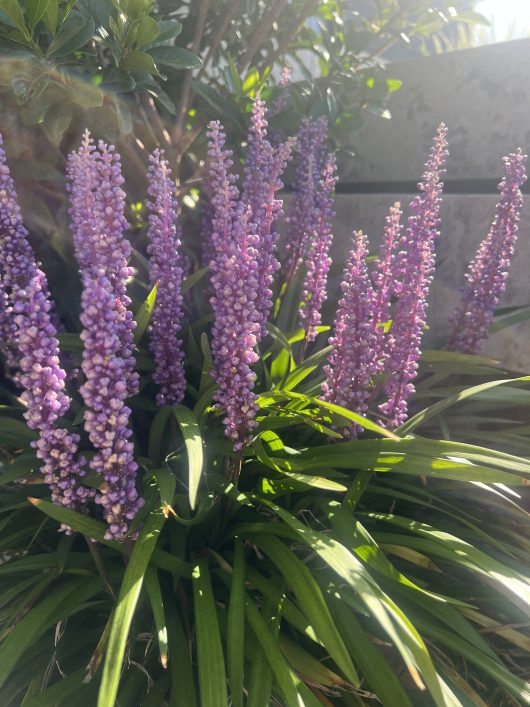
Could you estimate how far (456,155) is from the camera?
129 inches

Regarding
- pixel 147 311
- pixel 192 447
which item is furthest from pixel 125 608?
pixel 147 311

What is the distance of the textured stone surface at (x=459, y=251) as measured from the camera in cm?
265

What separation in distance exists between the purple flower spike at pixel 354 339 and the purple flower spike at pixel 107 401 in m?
0.63

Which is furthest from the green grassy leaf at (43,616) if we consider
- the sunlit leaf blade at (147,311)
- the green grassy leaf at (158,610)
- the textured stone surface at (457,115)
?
the textured stone surface at (457,115)

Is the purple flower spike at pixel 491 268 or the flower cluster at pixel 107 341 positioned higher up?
the purple flower spike at pixel 491 268

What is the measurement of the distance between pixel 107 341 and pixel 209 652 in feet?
2.60

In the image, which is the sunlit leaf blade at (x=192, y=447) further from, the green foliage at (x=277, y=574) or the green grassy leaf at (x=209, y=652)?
the green grassy leaf at (x=209, y=652)

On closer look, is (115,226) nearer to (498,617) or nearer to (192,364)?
(192,364)

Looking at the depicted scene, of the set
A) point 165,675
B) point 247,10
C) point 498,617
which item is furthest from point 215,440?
point 247,10

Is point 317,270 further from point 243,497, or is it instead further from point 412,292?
point 243,497

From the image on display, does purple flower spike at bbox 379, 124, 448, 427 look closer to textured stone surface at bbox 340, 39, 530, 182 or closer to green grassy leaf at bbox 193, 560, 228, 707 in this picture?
green grassy leaf at bbox 193, 560, 228, 707

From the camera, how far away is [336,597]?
1.63 metres

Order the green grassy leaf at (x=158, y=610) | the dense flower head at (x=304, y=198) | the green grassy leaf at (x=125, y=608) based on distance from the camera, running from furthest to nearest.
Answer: the dense flower head at (x=304, y=198) < the green grassy leaf at (x=158, y=610) < the green grassy leaf at (x=125, y=608)

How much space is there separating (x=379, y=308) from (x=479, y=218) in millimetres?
1362
